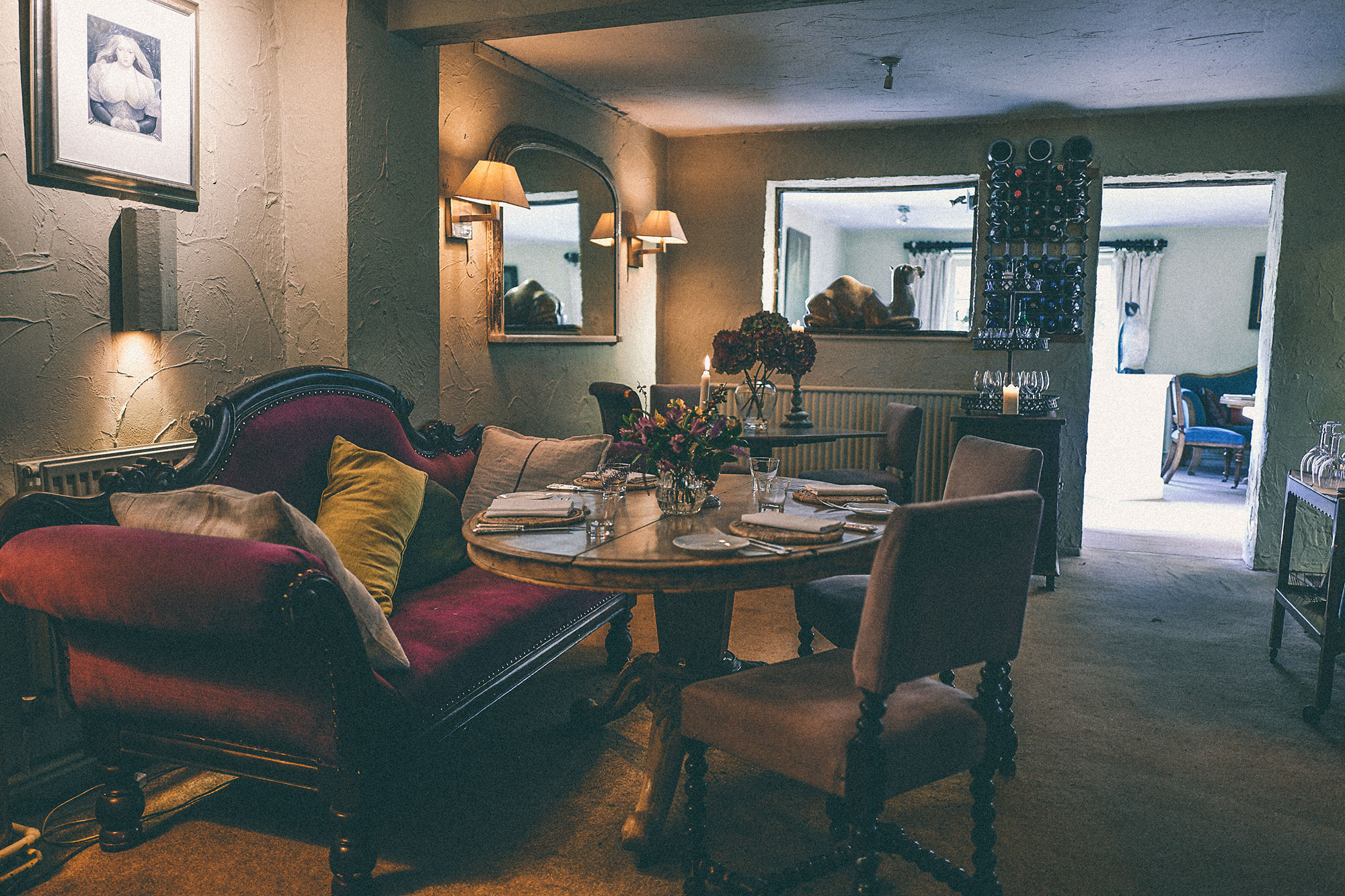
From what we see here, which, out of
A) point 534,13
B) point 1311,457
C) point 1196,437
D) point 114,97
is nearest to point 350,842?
point 114,97

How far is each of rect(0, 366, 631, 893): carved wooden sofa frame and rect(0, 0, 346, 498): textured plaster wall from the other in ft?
1.22

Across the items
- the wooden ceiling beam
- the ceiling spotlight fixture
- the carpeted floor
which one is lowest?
the carpeted floor

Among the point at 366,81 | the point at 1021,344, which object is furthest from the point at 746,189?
the point at 366,81

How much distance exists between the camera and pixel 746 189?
5.61m

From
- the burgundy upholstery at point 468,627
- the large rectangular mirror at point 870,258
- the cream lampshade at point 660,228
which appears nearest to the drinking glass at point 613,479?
the burgundy upholstery at point 468,627

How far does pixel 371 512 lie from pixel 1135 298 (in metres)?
9.18

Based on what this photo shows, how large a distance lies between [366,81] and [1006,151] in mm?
3630

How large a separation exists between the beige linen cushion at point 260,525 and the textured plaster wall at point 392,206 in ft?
3.52

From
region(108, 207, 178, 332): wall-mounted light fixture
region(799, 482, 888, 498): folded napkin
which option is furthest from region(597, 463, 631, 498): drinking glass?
region(108, 207, 178, 332): wall-mounted light fixture

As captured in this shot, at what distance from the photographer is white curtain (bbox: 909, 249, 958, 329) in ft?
17.7

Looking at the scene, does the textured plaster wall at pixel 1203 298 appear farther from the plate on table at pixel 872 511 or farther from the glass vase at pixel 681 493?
the glass vase at pixel 681 493

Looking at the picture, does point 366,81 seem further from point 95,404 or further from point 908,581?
point 908,581

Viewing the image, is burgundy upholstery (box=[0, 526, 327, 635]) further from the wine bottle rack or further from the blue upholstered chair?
the blue upholstered chair

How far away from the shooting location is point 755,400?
13.7 feet
